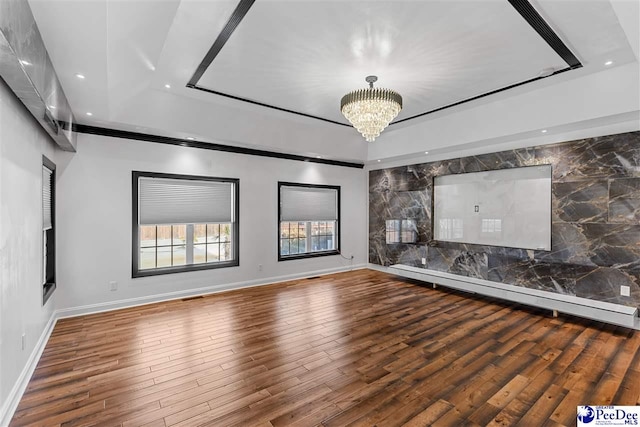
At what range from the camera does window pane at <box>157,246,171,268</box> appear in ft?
16.5

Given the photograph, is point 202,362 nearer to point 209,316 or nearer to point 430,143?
point 209,316

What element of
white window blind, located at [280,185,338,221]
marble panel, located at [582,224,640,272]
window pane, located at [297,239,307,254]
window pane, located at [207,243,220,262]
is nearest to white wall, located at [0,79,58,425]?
window pane, located at [207,243,220,262]

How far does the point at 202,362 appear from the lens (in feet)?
9.77

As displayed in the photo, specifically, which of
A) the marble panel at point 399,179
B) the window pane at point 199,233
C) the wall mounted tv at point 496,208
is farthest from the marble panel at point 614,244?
the window pane at point 199,233

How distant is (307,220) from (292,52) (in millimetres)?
4012

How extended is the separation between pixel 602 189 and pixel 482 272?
2.16 meters

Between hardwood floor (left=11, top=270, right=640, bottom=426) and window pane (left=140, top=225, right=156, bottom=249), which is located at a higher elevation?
window pane (left=140, top=225, right=156, bottom=249)

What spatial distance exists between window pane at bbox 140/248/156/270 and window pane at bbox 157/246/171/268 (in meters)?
0.08

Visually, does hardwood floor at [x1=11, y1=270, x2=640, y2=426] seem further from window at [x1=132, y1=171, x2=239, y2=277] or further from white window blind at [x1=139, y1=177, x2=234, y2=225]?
white window blind at [x1=139, y1=177, x2=234, y2=225]

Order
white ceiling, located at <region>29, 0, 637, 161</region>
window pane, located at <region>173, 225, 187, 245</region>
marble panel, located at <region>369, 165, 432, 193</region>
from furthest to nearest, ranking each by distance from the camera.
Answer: marble panel, located at <region>369, 165, 432, 193</region> → window pane, located at <region>173, 225, 187, 245</region> → white ceiling, located at <region>29, 0, 637, 161</region>

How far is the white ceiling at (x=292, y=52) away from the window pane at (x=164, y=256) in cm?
190

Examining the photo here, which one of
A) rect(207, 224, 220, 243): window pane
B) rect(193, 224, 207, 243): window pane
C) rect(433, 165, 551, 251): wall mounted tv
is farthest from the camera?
rect(207, 224, 220, 243): window pane

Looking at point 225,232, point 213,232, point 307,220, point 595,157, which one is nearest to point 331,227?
point 307,220

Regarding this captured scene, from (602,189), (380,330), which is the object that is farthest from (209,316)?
(602,189)
